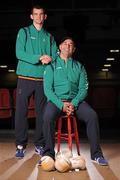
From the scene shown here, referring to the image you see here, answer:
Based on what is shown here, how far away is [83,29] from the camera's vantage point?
8.95m

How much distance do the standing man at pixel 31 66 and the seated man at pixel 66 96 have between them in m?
0.20

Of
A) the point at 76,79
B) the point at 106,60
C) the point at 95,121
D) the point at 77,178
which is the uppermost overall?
the point at 106,60

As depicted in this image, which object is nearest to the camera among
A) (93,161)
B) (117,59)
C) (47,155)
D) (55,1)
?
(47,155)

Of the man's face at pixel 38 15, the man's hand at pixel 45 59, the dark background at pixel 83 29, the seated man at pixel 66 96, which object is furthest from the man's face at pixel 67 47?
the dark background at pixel 83 29

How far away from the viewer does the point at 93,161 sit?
4039 millimetres

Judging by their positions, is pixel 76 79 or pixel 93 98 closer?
pixel 76 79

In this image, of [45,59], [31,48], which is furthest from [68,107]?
[31,48]

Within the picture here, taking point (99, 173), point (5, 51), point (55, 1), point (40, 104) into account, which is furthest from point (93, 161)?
point (5, 51)

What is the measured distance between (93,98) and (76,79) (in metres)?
3.49

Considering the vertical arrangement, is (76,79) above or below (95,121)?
above

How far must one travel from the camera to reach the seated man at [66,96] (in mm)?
3824

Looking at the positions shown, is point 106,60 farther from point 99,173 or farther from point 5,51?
point 99,173

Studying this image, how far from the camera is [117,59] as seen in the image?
29.2 ft

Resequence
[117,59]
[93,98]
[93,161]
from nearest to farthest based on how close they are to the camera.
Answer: [93,161], [93,98], [117,59]
